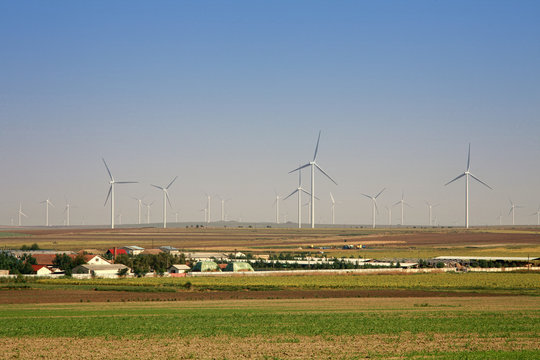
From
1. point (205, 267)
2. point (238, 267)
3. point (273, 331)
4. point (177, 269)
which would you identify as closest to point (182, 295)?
point (273, 331)

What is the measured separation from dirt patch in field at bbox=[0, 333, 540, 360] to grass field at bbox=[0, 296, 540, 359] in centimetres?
4

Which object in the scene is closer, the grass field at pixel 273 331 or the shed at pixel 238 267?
the grass field at pixel 273 331

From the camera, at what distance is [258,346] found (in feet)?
105

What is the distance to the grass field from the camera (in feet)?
100

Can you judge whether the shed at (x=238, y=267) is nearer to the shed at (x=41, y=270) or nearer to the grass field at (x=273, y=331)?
the shed at (x=41, y=270)

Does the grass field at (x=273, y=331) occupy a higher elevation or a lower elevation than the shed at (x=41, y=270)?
higher

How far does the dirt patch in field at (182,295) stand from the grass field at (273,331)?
5.77 metres

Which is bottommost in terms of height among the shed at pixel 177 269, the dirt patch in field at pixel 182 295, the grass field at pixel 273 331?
the shed at pixel 177 269

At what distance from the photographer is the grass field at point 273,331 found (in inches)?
1204

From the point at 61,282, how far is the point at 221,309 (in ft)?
114

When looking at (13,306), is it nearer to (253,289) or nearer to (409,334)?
(253,289)

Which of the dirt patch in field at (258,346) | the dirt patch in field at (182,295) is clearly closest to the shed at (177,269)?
the dirt patch in field at (182,295)

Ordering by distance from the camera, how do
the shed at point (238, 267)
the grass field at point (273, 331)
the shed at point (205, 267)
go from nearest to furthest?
the grass field at point (273, 331), the shed at point (238, 267), the shed at point (205, 267)

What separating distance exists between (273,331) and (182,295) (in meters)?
29.1
